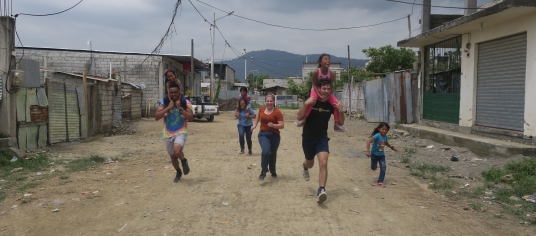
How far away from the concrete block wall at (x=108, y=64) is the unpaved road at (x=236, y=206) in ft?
64.3

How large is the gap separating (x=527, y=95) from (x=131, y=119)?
19.0 metres

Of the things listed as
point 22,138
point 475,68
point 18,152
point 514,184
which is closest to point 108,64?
point 22,138

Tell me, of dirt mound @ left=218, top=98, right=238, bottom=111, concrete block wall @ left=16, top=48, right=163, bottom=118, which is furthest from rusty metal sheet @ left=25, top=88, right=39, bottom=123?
dirt mound @ left=218, top=98, right=238, bottom=111

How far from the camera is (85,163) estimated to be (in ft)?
30.3

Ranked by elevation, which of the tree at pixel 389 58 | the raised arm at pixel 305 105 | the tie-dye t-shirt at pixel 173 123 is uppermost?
the tree at pixel 389 58

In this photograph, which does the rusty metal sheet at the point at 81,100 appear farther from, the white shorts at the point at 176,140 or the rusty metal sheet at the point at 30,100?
the white shorts at the point at 176,140

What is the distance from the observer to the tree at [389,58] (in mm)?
33344

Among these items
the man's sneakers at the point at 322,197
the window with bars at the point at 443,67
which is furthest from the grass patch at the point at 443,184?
the window with bars at the point at 443,67

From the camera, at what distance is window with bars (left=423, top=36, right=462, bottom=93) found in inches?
547

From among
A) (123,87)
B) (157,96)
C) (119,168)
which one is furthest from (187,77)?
(119,168)

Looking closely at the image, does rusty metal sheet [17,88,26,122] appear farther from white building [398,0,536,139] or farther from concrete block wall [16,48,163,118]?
concrete block wall [16,48,163,118]

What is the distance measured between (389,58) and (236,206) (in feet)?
98.7

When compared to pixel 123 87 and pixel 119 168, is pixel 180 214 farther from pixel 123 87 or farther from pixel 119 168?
pixel 123 87

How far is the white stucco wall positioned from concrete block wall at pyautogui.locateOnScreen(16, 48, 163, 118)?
19.5 m
